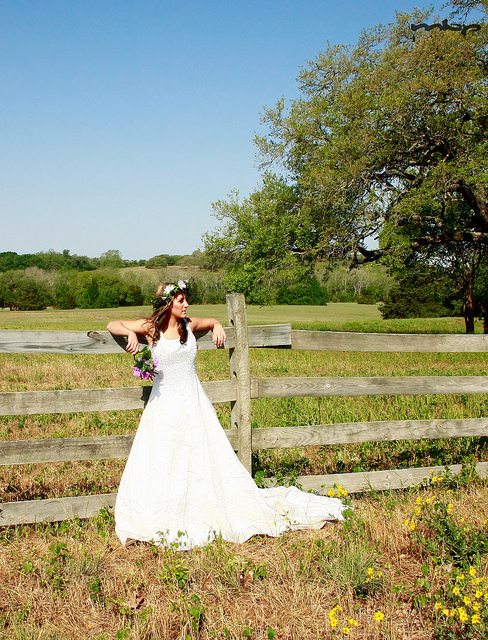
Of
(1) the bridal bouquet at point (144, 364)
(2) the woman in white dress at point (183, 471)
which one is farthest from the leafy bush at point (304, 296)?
(1) the bridal bouquet at point (144, 364)

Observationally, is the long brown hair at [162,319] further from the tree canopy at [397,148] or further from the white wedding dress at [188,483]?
the tree canopy at [397,148]

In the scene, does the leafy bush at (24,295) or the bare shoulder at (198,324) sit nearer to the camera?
the bare shoulder at (198,324)

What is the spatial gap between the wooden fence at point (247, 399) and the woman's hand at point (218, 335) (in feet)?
0.31

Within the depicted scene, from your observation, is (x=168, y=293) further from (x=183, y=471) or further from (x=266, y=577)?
(x=266, y=577)

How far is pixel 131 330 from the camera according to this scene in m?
4.48

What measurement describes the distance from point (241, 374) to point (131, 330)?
3.44ft

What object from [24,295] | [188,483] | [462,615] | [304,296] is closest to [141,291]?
[24,295]

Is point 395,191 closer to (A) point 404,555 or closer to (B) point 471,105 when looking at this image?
(B) point 471,105

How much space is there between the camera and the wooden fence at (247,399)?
4.39m

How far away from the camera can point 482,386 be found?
5.28m

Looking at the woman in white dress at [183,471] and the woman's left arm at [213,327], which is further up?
the woman's left arm at [213,327]

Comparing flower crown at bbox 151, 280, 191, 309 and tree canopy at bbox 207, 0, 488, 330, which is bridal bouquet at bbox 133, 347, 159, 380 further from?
tree canopy at bbox 207, 0, 488, 330

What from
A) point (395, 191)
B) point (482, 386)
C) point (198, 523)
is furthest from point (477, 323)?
point (198, 523)

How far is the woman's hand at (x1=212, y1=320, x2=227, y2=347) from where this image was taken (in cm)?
453
